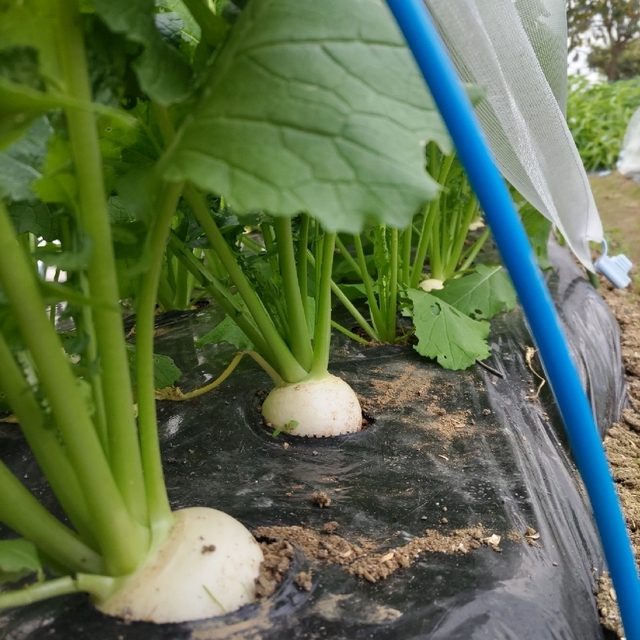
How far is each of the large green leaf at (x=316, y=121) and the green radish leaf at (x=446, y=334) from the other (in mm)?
797

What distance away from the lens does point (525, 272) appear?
0.40 metres

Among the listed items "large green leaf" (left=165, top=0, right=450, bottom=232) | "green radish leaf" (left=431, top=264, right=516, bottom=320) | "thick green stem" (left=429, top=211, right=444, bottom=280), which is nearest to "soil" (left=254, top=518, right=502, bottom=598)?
"large green leaf" (left=165, top=0, right=450, bottom=232)

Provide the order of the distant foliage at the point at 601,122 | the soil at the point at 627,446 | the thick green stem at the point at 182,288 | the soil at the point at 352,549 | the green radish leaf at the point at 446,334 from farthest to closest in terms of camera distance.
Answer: the distant foliage at the point at 601,122
the thick green stem at the point at 182,288
the green radish leaf at the point at 446,334
the soil at the point at 627,446
the soil at the point at 352,549

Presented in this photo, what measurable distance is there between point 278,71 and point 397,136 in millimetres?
106

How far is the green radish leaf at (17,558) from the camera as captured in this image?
458 millimetres

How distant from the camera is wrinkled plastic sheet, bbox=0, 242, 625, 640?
533 millimetres

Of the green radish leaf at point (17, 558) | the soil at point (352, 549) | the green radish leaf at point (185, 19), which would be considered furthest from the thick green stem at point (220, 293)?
the green radish leaf at point (17, 558)

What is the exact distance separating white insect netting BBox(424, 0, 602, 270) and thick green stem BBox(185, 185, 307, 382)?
0.38 meters

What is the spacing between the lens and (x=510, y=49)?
864 millimetres

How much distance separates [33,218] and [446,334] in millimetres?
827

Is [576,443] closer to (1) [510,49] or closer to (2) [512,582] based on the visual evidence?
(2) [512,582]

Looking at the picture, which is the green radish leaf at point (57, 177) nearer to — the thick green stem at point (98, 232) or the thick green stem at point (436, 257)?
the thick green stem at point (98, 232)

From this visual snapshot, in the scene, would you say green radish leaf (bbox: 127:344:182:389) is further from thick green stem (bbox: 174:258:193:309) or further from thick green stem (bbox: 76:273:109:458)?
thick green stem (bbox: 174:258:193:309)

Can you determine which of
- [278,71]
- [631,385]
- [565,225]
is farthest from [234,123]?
[631,385]
